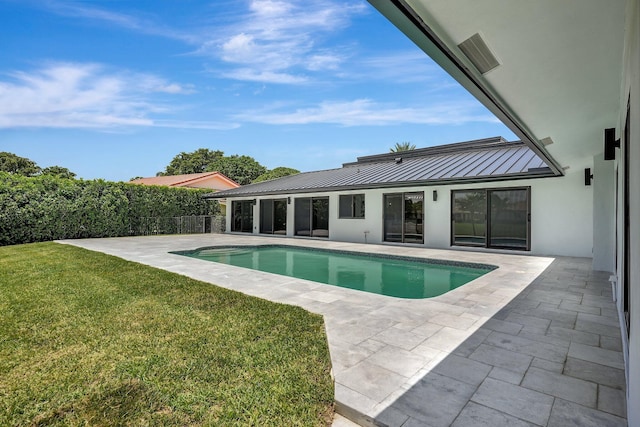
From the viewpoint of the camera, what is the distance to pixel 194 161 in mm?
45812

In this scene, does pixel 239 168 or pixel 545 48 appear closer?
pixel 545 48

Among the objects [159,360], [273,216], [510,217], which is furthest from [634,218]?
[273,216]

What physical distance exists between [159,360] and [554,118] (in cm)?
548

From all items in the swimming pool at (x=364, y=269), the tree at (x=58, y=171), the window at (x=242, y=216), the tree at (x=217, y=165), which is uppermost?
the tree at (x=217, y=165)

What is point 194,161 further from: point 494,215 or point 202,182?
point 494,215

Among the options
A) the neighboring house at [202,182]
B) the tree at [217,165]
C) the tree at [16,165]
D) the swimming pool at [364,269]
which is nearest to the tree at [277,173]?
the tree at [217,165]

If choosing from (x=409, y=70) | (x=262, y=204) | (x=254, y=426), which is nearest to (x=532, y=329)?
(x=254, y=426)

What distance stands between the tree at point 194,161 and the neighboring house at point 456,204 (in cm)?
3106

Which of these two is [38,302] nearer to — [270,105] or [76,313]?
[76,313]

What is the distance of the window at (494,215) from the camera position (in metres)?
10.7

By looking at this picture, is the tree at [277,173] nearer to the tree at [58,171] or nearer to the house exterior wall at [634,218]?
the tree at [58,171]

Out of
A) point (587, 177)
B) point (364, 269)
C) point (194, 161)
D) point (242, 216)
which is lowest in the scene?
point (364, 269)

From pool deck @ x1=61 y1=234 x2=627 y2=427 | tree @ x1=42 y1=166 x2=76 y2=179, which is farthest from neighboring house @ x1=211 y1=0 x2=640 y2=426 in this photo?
tree @ x1=42 y1=166 x2=76 y2=179

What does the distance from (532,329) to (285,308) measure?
A: 9.78ft
